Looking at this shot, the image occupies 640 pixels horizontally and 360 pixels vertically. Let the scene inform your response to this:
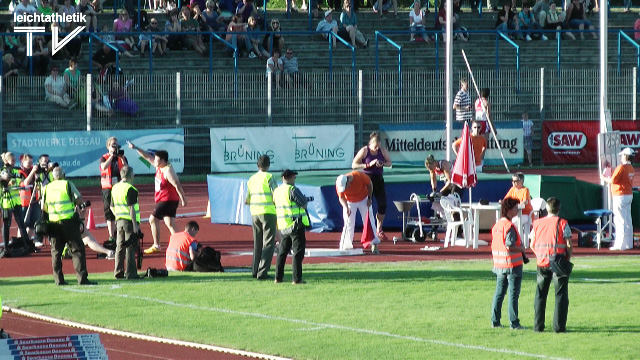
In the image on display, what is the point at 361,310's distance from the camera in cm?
1470

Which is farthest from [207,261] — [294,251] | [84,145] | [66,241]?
[84,145]

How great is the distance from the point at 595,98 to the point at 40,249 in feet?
71.6

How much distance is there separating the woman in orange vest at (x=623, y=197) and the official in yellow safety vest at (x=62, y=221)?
9385 millimetres

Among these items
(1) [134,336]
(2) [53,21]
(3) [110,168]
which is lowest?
(1) [134,336]

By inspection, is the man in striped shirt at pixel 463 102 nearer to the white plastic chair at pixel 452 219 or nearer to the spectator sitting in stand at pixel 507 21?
the spectator sitting in stand at pixel 507 21

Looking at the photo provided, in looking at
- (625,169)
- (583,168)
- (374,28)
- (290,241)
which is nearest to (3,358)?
(290,241)

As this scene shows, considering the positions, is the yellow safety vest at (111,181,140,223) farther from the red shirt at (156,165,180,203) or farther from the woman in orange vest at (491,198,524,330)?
the woman in orange vest at (491,198,524,330)

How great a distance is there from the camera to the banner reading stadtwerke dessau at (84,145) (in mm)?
30234

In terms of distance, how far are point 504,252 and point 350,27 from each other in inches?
1043

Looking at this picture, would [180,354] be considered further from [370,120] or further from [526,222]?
[370,120]

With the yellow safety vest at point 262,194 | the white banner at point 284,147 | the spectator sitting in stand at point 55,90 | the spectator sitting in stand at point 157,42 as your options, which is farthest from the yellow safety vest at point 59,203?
the spectator sitting in stand at point 157,42

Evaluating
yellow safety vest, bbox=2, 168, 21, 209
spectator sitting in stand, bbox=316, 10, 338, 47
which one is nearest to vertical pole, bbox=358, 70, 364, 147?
spectator sitting in stand, bbox=316, 10, 338, 47

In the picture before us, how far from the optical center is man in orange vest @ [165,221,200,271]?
1802 centimetres

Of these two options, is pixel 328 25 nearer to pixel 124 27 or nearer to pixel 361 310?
pixel 124 27
